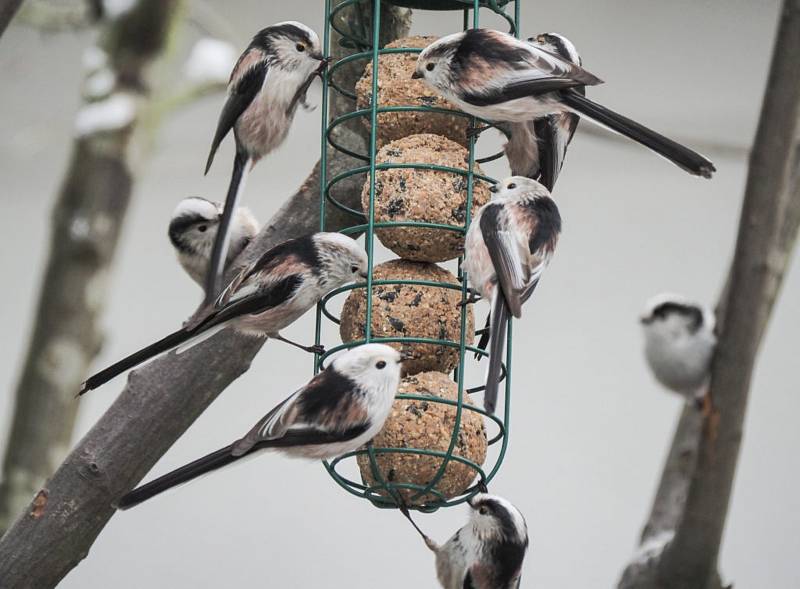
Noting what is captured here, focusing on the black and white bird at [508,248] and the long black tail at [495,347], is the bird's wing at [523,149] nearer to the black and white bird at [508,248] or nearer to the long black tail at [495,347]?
the black and white bird at [508,248]

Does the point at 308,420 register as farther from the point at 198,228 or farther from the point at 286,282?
the point at 198,228

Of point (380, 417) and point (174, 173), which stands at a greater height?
point (174, 173)

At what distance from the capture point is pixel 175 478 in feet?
7.43

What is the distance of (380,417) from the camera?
2.32m

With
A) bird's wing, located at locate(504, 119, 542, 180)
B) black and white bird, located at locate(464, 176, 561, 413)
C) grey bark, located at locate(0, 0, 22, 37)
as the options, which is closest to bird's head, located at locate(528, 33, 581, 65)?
bird's wing, located at locate(504, 119, 542, 180)

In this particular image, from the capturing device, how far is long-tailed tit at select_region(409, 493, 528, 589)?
262 cm

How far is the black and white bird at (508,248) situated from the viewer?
2379 mm

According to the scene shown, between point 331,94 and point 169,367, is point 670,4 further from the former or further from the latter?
point 169,367

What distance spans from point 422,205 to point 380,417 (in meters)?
0.47

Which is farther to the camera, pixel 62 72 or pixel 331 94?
pixel 62 72

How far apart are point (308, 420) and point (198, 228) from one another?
3.58 feet

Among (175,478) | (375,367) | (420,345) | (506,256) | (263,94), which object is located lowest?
(175,478)

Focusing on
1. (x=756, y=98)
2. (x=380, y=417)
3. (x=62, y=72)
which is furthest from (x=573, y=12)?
(x=380, y=417)

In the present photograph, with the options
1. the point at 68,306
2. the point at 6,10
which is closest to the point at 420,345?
the point at 6,10
